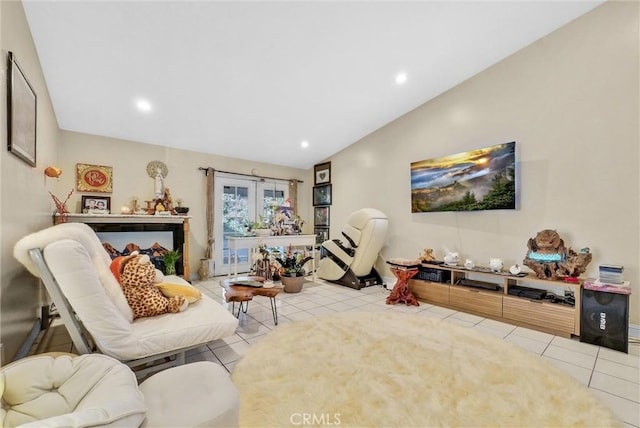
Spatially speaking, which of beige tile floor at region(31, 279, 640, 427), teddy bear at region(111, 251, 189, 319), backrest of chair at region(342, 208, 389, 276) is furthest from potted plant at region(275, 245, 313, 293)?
teddy bear at region(111, 251, 189, 319)

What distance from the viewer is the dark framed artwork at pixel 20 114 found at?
1774 millimetres

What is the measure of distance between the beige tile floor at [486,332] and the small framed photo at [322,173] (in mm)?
2852

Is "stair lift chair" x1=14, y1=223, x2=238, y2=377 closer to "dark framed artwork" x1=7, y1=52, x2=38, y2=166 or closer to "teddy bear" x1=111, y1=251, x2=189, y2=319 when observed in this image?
"teddy bear" x1=111, y1=251, x2=189, y2=319

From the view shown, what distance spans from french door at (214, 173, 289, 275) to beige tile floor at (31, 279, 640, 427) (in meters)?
1.42

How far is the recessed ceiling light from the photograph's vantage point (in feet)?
11.5

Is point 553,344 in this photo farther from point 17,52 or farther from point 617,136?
point 17,52

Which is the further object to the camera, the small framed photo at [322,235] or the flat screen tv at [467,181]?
the small framed photo at [322,235]

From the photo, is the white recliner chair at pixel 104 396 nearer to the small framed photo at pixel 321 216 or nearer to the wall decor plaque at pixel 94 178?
the wall decor plaque at pixel 94 178

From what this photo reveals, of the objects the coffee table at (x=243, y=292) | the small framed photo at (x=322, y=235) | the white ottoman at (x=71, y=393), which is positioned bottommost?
the coffee table at (x=243, y=292)

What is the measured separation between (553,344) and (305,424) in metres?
2.51

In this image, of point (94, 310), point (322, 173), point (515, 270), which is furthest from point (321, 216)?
point (94, 310)

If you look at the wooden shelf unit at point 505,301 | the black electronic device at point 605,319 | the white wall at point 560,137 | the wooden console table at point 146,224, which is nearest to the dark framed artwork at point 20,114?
the wooden console table at point 146,224

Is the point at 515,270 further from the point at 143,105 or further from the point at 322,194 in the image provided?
the point at 143,105

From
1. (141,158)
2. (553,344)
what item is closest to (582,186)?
(553,344)
